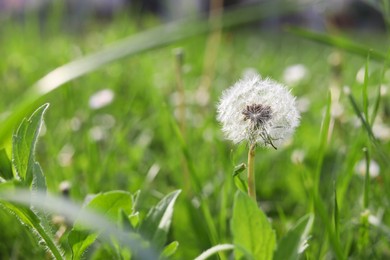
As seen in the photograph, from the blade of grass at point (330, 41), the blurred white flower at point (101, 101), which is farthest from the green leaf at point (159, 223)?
the blurred white flower at point (101, 101)

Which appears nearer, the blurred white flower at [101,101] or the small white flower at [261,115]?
the small white flower at [261,115]

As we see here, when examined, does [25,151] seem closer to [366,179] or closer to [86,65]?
[86,65]

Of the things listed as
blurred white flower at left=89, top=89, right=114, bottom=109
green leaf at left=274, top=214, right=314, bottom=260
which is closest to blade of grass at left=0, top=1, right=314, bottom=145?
green leaf at left=274, top=214, right=314, bottom=260

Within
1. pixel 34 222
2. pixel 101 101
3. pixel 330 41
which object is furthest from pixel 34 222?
pixel 101 101

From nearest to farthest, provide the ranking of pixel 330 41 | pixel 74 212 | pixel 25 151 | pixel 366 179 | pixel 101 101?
pixel 74 212 → pixel 25 151 → pixel 366 179 → pixel 330 41 → pixel 101 101

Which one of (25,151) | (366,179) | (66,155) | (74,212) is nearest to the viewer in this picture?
(74,212)

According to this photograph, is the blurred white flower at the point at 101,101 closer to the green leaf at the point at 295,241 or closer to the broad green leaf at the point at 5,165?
the broad green leaf at the point at 5,165

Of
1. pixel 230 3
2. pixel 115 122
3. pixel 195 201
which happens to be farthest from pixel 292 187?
pixel 230 3
